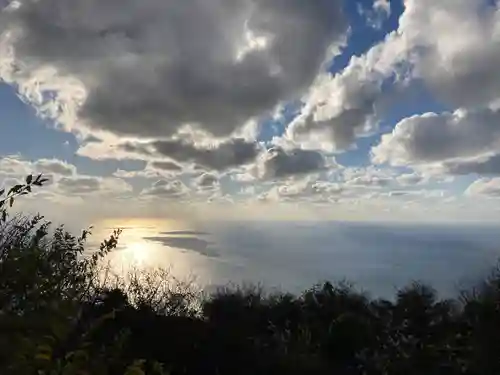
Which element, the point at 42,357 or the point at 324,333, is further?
the point at 324,333

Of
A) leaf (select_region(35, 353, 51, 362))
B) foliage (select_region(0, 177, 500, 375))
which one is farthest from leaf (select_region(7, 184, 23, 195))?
foliage (select_region(0, 177, 500, 375))

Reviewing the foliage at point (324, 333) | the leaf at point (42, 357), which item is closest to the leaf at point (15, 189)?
the leaf at point (42, 357)

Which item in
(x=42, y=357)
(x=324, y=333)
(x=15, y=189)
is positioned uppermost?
(x=15, y=189)

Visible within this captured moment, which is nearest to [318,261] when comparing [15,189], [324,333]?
[324,333]

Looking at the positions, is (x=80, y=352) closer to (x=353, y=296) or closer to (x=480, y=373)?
(x=480, y=373)

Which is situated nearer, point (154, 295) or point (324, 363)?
point (324, 363)

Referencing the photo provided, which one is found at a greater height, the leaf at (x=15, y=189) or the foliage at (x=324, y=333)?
the leaf at (x=15, y=189)

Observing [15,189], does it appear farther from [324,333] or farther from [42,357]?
[324,333]

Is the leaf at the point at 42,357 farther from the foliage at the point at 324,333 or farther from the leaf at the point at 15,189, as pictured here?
the foliage at the point at 324,333

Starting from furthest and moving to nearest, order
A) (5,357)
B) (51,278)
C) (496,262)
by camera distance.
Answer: (496,262)
(51,278)
(5,357)

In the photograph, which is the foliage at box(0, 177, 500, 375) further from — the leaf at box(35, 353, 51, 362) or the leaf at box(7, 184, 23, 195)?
the leaf at box(35, 353, 51, 362)

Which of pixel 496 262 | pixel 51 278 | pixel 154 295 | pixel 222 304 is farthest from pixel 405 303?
pixel 51 278
